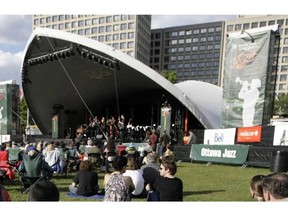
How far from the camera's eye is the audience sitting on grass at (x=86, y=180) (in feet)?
20.8

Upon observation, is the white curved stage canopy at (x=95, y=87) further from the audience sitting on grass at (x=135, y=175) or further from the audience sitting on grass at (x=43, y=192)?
the audience sitting on grass at (x=43, y=192)

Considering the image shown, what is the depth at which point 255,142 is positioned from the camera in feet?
42.0

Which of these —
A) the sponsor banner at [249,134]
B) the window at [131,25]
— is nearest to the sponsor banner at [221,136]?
the sponsor banner at [249,134]

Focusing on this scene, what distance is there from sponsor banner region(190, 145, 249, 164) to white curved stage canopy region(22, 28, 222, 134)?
671cm

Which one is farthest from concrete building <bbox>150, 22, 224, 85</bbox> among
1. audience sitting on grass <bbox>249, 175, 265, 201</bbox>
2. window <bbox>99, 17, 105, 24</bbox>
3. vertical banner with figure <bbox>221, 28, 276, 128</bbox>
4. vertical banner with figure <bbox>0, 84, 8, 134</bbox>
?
audience sitting on grass <bbox>249, 175, 265, 201</bbox>

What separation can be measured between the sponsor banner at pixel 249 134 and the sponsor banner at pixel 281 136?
30.2 inches

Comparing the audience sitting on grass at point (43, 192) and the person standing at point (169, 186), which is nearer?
the audience sitting on grass at point (43, 192)

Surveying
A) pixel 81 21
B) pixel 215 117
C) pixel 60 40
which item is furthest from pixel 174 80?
pixel 81 21

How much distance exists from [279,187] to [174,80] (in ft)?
163

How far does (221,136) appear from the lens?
567 inches

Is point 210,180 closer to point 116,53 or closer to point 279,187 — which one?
point 279,187

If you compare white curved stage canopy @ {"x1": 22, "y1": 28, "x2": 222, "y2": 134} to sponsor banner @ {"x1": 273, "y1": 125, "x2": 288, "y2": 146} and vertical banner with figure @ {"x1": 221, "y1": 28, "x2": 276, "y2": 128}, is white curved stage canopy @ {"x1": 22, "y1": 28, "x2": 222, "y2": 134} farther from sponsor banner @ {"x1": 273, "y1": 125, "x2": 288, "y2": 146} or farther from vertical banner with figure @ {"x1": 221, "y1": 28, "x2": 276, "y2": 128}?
sponsor banner @ {"x1": 273, "y1": 125, "x2": 288, "y2": 146}

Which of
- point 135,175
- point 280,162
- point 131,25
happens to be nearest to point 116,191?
point 135,175

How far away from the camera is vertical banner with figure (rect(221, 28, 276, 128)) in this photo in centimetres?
1346
